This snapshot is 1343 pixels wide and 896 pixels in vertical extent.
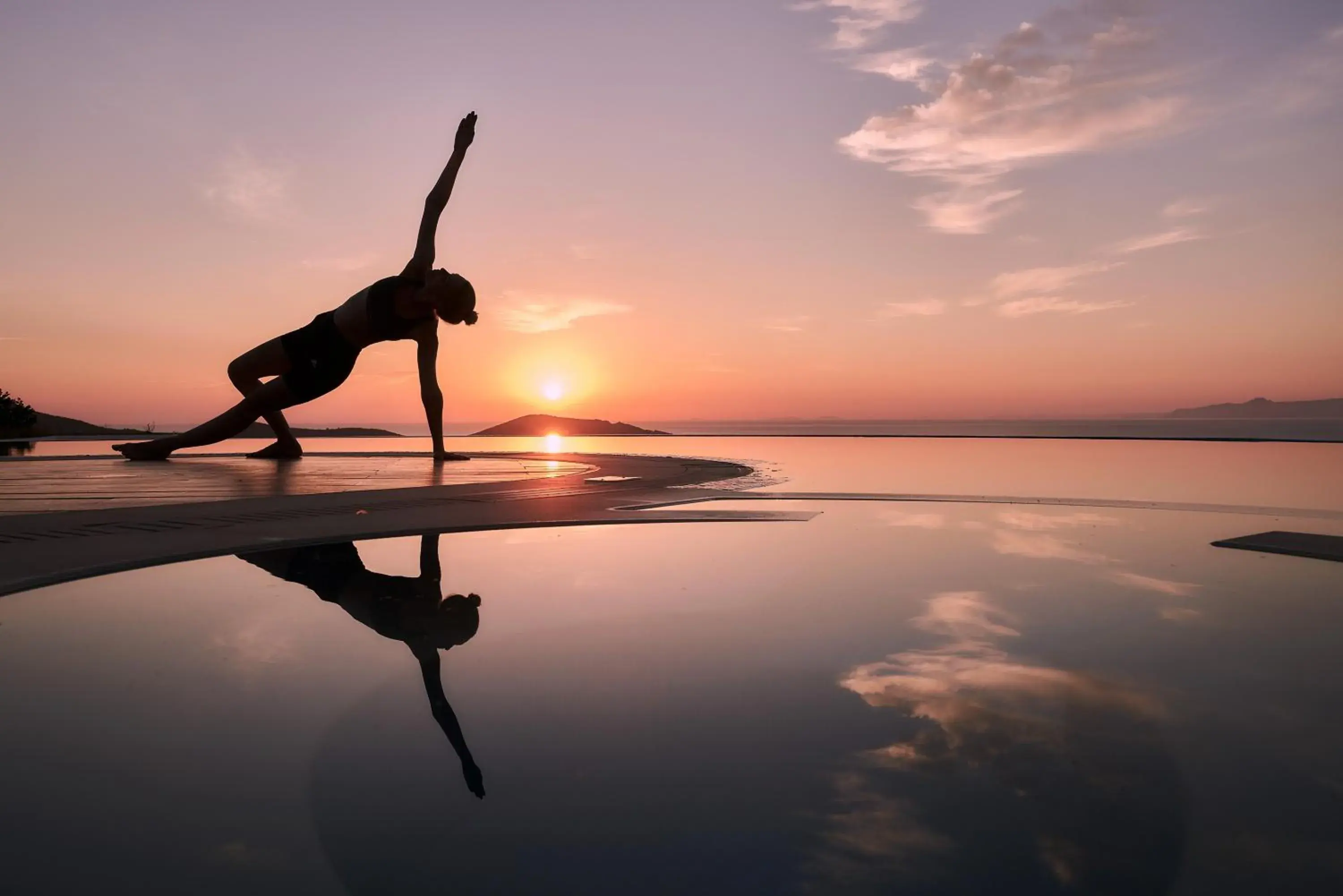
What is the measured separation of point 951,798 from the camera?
2619 mm

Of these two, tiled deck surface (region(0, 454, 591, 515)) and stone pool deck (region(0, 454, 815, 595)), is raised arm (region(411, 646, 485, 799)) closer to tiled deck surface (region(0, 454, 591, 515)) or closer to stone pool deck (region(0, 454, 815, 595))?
stone pool deck (region(0, 454, 815, 595))

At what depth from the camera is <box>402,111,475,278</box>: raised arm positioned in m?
15.0

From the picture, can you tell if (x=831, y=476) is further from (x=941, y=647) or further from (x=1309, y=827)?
(x=1309, y=827)

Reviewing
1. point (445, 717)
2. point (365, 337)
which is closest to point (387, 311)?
point (365, 337)

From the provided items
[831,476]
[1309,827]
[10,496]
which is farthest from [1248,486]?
[10,496]

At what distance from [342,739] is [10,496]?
1247 cm

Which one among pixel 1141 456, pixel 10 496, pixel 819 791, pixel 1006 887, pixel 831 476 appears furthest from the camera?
pixel 1141 456

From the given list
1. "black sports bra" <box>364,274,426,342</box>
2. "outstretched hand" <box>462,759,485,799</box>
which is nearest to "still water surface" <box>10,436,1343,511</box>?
"black sports bra" <box>364,274,426,342</box>

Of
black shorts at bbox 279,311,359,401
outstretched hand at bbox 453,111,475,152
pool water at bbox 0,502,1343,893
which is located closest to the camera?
pool water at bbox 0,502,1343,893

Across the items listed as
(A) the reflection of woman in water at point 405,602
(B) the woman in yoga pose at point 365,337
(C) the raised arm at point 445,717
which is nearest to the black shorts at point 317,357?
(B) the woman in yoga pose at point 365,337

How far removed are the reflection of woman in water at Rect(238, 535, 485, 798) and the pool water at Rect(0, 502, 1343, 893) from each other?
0.13 feet

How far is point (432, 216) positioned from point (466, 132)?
5.87 ft

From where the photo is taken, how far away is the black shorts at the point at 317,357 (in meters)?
17.1

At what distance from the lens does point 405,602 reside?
5523mm
